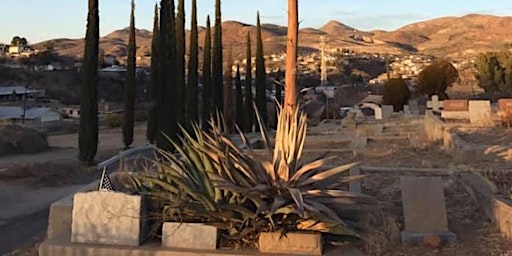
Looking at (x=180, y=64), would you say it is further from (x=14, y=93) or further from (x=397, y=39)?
(x=397, y=39)

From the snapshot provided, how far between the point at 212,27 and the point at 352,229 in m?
33.7

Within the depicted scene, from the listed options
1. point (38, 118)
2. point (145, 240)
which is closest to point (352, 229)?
point (145, 240)

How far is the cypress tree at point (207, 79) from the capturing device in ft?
110

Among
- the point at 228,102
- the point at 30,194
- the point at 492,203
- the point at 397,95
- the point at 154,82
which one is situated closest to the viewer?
the point at 492,203

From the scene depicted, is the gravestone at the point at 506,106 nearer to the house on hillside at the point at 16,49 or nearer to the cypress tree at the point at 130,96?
the cypress tree at the point at 130,96

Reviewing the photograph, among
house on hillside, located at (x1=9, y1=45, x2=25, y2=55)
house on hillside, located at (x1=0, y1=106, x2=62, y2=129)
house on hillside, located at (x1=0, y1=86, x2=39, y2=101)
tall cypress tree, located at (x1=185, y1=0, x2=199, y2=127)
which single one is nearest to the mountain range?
house on hillside, located at (x1=9, y1=45, x2=25, y2=55)

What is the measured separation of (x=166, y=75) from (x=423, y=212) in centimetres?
1985

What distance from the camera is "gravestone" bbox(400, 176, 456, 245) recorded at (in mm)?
6273

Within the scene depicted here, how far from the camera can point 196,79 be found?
105 feet

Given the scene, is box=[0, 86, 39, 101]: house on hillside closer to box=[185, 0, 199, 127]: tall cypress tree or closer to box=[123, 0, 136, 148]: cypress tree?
box=[123, 0, 136, 148]: cypress tree

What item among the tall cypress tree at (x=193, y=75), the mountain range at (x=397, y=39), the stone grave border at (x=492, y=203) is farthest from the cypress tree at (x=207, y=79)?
the mountain range at (x=397, y=39)

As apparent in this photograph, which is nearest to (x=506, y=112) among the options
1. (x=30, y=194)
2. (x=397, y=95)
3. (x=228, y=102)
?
(x=30, y=194)

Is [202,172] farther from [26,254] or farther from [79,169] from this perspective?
[79,169]

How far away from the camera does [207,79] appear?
114ft
